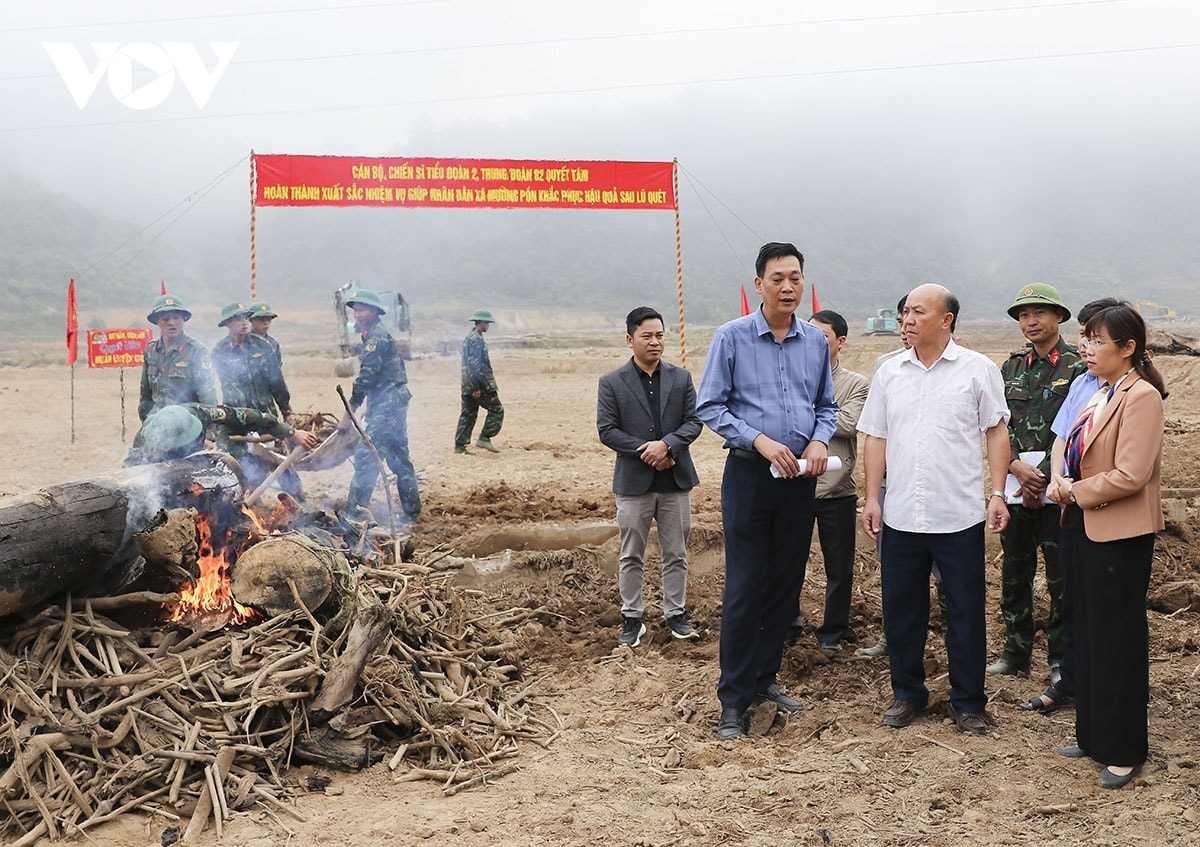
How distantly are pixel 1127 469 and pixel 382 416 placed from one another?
5.79m

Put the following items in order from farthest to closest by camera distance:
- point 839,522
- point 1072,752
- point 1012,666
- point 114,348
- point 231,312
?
point 114,348 → point 231,312 → point 839,522 → point 1012,666 → point 1072,752

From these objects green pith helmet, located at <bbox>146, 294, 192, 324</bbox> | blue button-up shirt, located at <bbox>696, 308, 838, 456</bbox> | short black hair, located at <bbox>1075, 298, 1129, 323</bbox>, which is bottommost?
blue button-up shirt, located at <bbox>696, 308, 838, 456</bbox>

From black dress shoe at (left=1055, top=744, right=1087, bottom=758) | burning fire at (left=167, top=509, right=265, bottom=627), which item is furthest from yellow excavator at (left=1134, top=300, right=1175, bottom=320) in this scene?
Result: burning fire at (left=167, top=509, right=265, bottom=627)

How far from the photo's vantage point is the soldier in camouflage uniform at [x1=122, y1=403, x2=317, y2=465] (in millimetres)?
6137

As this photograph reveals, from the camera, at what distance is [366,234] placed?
94.9 m

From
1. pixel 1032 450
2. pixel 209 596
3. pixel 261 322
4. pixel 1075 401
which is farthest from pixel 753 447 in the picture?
pixel 261 322

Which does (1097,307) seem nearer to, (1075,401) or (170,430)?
(1075,401)

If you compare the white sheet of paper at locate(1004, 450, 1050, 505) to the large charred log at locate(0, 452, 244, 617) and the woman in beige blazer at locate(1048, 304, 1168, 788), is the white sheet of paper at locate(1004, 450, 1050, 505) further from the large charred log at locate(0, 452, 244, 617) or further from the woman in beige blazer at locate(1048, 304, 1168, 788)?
the large charred log at locate(0, 452, 244, 617)

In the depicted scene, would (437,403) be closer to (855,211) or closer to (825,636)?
(825,636)

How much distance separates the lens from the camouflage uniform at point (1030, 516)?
4.53m

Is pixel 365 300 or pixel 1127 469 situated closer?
pixel 1127 469

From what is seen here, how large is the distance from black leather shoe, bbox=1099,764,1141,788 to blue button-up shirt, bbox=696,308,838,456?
1650mm

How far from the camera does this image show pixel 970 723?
158 inches

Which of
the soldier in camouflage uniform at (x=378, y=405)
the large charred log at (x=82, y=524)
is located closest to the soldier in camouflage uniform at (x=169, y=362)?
the soldier in camouflage uniform at (x=378, y=405)
